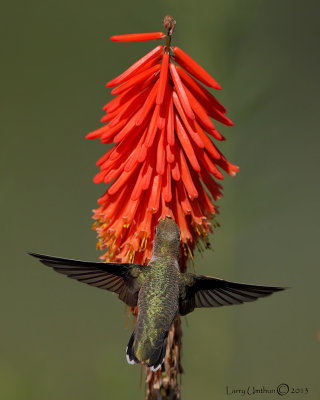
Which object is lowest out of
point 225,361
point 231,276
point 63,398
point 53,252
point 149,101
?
point 63,398

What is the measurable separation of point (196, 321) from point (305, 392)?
3.17 ft

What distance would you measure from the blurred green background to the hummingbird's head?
2.82 ft

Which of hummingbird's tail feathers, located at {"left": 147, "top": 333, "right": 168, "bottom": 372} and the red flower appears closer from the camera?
hummingbird's tail feathers, located at {"left": 147, "top": 333, "right": 168, "bottom": 372}

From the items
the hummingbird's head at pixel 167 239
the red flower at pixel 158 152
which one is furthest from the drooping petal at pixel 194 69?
the hummingbird's head at pixel 167 239

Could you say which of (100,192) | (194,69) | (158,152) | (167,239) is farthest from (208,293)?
(100,192)

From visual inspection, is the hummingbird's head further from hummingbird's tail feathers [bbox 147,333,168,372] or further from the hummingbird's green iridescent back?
hummingbird's tail feathers [bbox 147,333,168,372]

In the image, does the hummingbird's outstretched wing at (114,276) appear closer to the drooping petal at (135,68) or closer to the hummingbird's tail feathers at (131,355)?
the hummingbird's tail feathers at (131,355)

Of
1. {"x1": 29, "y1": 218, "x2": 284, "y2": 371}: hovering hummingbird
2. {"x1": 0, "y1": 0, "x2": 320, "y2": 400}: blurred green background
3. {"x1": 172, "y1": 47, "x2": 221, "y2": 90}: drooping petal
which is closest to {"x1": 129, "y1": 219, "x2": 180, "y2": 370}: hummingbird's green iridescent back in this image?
{"x1": 29, "y1": 218, "x2": 284, "y2": 371}: hovering hummingbird

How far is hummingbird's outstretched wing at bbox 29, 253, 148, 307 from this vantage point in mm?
2299

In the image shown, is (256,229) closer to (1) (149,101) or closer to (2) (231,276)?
(2) (231,276)

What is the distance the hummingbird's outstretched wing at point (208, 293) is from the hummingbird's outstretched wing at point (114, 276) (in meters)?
0.18

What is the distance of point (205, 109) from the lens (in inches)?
99.7

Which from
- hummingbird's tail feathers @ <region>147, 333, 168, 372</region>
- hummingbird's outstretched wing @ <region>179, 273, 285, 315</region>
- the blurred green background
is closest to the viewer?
hummingbird's tail feathers @ <region>147, 333, 168, 372</region>

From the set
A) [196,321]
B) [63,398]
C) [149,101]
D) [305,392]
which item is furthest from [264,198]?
[63,398]
